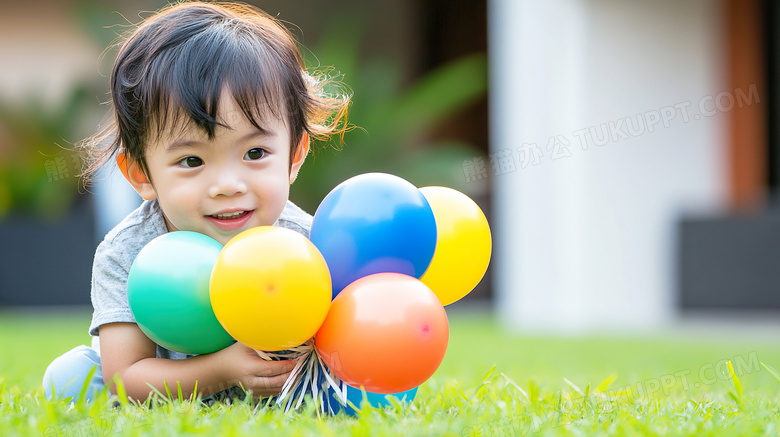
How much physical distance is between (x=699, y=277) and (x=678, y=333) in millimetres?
1423

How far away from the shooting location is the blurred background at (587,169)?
8352 mm

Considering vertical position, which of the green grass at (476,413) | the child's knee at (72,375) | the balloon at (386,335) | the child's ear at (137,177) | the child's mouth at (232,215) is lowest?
the green grass at (476,413)

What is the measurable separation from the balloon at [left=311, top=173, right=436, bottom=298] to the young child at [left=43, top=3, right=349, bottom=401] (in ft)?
0.88

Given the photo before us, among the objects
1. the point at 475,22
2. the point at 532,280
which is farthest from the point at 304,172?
the point at 475,22

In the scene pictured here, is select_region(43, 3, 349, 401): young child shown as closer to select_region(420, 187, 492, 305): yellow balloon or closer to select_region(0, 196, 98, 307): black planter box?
select_region(420, 187, 492, 305): yellow balloon

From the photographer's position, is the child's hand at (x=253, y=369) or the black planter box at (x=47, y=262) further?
the black planter box at (x=47, y=262)

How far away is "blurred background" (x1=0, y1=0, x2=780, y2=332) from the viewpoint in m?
8.35

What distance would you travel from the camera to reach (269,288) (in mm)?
1774

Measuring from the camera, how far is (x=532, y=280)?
8.52m

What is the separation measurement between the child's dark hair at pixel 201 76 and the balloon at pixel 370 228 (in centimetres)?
35

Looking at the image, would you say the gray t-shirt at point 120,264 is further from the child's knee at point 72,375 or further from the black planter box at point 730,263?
the black planter box at point 730,263

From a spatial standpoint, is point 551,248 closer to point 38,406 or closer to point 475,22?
point 475,22

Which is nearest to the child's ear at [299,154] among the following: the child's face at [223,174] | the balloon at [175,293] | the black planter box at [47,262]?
the child's face at [223,174]

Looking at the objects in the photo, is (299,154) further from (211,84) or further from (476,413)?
(476,413)
